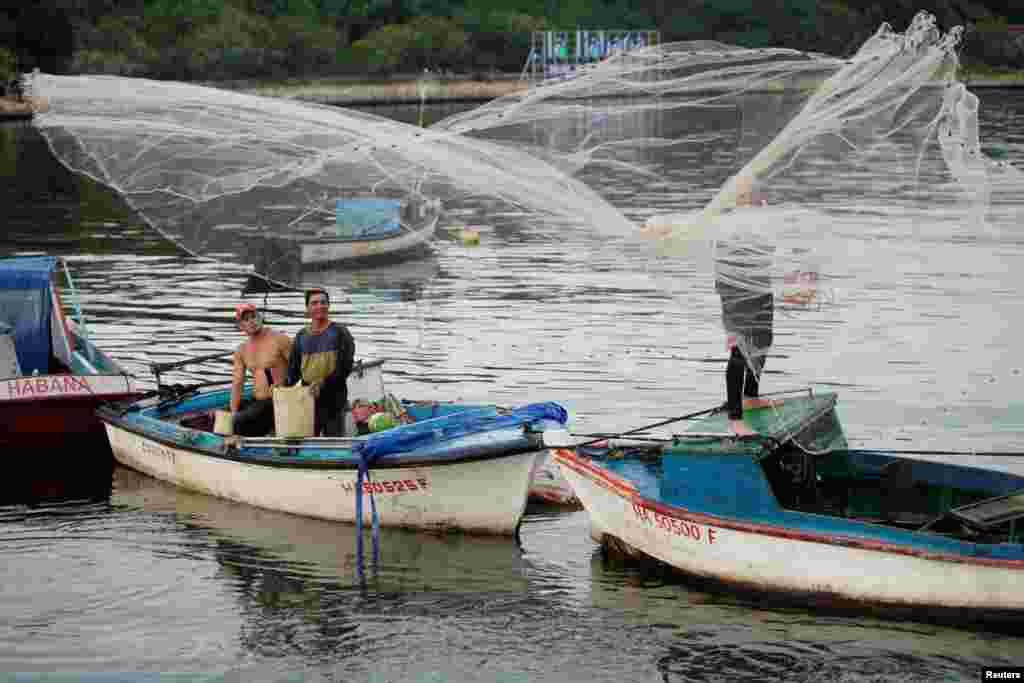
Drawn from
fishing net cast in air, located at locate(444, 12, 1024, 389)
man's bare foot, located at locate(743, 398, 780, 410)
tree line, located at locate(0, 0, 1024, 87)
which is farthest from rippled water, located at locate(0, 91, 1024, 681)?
tree line, located at locate(0, 0, 1024, 87)

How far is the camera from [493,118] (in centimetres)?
1523

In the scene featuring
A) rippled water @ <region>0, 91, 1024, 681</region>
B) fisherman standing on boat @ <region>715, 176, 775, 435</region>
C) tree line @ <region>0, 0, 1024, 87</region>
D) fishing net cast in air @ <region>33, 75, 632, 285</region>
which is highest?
tree line @ <region>0, 0, 1024, 87</region>

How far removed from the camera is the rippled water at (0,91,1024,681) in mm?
13656

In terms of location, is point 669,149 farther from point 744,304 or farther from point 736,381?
point 736,381

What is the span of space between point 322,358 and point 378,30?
108 metres

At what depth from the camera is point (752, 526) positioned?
14.2 meters

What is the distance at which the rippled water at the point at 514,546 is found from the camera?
13.7 m

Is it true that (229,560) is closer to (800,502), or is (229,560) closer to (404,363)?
(800,502)

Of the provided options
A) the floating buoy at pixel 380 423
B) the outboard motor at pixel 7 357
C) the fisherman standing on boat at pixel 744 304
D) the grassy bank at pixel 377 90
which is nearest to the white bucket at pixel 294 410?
the floating buoy at pixel 380 423

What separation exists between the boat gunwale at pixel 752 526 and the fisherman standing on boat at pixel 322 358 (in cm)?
225

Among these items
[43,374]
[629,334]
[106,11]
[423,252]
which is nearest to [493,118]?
[43,374]

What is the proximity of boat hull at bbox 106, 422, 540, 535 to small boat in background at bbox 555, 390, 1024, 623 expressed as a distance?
22.6 inches

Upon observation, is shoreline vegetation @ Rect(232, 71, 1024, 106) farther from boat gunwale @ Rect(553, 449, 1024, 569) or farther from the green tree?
boat gunwale @ Rect(553, 449, 1024, 569)

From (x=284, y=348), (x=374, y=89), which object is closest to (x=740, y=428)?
(x=284, y=348)
